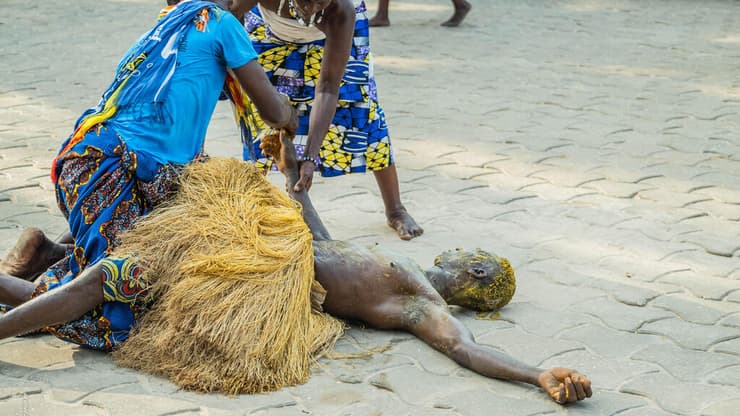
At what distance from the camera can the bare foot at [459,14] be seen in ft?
32.5

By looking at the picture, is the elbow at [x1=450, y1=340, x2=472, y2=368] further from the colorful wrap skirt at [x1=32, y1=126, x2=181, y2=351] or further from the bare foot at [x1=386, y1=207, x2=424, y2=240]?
the bare foot at [x1=386, y1=207, x2=424, y2=240]

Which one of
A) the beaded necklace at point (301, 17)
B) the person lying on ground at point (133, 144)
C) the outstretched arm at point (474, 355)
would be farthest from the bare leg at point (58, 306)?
the beaded necklace at point (301, 17)

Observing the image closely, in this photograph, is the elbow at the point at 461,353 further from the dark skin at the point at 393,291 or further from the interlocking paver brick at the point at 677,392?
the interlocking paver brick at the point at 677,392

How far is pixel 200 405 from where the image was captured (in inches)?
114

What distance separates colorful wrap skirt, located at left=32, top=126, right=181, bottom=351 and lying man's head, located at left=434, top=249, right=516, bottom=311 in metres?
1.09

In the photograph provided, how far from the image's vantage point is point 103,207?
3242 millimetres

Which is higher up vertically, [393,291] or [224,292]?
[224,292]

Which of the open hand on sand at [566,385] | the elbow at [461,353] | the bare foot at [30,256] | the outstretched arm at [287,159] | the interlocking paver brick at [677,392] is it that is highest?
the outstretched arm at [287,159]

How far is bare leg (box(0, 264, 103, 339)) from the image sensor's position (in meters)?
3.03

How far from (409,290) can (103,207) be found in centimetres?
110

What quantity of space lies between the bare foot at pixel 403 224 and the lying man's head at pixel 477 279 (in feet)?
2.97

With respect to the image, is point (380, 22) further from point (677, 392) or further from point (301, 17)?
point (677, 392)

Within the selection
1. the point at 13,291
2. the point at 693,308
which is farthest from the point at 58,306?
the point at 693,308

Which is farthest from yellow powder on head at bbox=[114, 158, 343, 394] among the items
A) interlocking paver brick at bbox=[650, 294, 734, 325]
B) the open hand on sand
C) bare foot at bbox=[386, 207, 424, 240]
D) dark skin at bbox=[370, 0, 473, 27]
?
dark skin at bbox=[370, 0, 473, 27]
